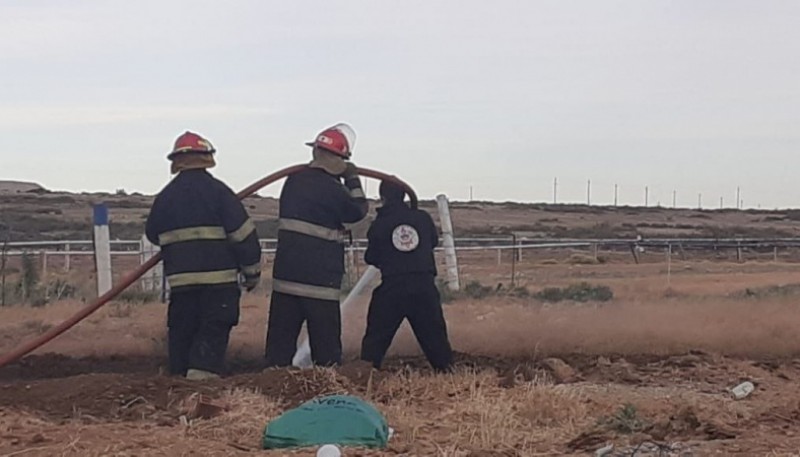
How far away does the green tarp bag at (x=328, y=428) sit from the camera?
267 inches

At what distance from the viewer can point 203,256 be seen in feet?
Answer: 31.6

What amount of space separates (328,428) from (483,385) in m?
2.51

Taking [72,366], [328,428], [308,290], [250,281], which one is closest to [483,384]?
[308,290]

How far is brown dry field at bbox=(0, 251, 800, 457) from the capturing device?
7000mm

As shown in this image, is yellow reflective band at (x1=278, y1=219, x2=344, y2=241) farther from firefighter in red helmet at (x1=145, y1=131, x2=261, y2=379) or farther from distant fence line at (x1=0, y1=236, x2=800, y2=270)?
distant fence line at (x1=0, y1=236, x2=800, y2=270)

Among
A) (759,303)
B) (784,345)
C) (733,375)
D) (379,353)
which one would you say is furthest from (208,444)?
(759,303)

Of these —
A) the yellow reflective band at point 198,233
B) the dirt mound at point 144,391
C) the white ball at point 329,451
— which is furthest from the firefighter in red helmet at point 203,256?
the white ball at point 329,451

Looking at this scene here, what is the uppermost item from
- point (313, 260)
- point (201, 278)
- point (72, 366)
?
point (313, 260)

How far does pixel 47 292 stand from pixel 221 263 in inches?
322

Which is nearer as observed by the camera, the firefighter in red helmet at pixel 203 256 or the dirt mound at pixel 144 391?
the dirt mound at pixel 144 391

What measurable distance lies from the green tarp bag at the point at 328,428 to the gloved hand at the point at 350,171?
337cm

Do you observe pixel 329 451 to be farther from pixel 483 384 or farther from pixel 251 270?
pixel 251 270

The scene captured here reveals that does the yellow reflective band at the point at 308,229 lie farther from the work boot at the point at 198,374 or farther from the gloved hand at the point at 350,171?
the work boot at the point at 198,374

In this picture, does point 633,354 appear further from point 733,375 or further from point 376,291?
point 376,291
